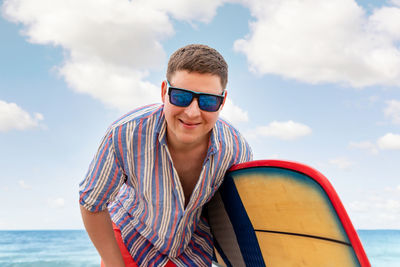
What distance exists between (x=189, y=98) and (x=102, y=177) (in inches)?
22.8

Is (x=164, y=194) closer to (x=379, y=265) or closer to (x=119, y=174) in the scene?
(x=119, y=174)

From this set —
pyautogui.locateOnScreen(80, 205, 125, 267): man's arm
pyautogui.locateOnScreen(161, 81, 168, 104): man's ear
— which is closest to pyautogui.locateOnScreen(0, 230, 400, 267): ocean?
pyautogui.locateOnScreen(80, 205, 125, 267): man's arm

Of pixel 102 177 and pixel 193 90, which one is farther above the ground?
pixel 193 90

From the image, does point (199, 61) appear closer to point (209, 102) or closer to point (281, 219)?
point (209, 102)

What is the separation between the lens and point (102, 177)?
6.08 feet

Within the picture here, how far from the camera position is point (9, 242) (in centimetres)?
1802

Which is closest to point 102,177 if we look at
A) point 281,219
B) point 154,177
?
point 154,177

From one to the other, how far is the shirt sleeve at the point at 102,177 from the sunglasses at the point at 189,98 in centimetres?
37

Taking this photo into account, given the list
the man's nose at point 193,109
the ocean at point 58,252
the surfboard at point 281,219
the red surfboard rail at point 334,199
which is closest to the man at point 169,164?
the man's nose at point 193,109

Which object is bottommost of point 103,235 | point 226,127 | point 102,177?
point 103,235

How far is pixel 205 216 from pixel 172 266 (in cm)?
37

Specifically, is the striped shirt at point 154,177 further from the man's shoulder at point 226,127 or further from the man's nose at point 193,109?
the man's nose at point 193,109

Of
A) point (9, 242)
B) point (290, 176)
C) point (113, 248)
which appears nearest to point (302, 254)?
point (290, 176)

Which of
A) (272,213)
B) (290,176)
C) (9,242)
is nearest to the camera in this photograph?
(290,176)
